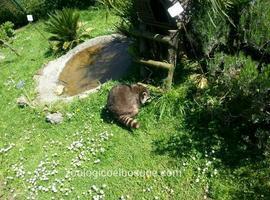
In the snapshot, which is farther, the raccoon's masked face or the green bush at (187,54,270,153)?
the raccoon's masked face

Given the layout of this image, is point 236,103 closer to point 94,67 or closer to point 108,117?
point 108,117

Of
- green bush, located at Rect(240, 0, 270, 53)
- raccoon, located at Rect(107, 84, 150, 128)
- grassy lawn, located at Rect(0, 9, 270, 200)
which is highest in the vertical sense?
green bush, located at Rect(240, 0, 270, 53)

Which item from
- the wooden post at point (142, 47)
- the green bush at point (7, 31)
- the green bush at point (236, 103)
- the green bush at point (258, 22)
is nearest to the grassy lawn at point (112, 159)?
the green bush at point (236, 103)

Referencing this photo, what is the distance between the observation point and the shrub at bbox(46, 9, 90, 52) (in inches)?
420

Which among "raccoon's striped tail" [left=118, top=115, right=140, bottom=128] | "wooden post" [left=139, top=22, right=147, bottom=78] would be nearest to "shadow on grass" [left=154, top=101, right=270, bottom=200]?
"raccoon's striped tail" [left=118, top=115, right=140, bottom=128]

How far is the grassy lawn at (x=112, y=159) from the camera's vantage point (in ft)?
20.2

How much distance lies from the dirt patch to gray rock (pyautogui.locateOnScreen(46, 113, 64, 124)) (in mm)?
549

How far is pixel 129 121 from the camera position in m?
7.24

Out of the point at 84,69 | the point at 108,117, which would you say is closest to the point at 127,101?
the point at 108,117

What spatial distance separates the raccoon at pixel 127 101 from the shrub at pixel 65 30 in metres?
3.84


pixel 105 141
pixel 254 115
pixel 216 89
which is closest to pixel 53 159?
pixel 105 141

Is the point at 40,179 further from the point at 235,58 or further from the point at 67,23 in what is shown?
the point at 67,23

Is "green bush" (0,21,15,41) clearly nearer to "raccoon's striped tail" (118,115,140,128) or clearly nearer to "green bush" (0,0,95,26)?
"green bush" (0,0,95,26)

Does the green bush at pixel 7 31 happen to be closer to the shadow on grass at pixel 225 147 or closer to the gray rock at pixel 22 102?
the gray rock at pixel 22 102
